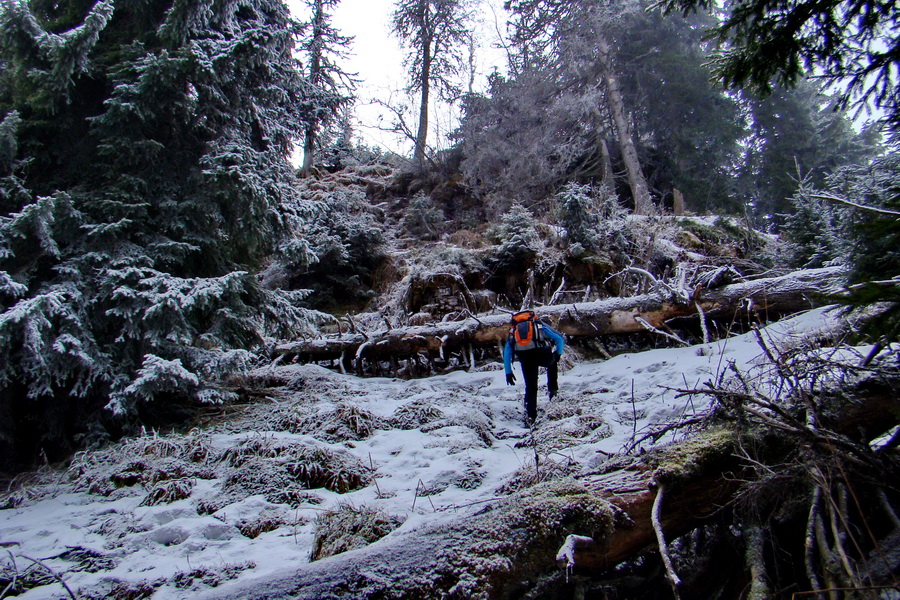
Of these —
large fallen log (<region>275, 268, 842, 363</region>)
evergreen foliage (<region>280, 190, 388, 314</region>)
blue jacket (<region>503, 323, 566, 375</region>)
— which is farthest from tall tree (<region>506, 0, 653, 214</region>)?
blue jacket (<region>503, 323, 566, 375</region>)

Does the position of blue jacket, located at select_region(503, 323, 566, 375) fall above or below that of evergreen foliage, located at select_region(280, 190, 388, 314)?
below

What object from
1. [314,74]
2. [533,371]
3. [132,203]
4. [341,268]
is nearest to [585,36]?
[314,74]

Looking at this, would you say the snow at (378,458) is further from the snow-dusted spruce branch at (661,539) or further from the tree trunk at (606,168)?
the tree trunk at (606,168)

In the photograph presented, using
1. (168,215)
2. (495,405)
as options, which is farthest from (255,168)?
(495,405)

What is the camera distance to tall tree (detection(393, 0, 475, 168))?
837 inches

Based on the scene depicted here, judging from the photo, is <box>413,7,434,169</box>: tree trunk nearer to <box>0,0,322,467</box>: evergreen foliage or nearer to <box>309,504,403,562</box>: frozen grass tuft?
<box>0,0,322,467</box>: evergreen foliage

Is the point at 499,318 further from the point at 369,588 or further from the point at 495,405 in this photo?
the point at 369,588

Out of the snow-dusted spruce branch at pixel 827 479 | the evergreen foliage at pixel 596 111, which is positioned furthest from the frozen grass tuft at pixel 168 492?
the evergreen foliage at pixel 596 111

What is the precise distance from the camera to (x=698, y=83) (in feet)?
59.2

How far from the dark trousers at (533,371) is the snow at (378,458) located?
0.22 meters

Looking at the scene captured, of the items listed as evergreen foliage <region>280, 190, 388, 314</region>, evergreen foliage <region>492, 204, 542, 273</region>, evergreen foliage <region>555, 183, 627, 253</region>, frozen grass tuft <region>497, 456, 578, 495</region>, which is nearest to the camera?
frozen grass tuft <region>497, 456, 578, 495</region>

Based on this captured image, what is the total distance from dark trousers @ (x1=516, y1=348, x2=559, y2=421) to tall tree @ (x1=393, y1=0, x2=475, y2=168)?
1704cm

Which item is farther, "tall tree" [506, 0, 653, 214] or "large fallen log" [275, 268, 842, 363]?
"tall tree" [506, 0, 653, 214]

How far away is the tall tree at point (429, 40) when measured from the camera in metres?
21.3
